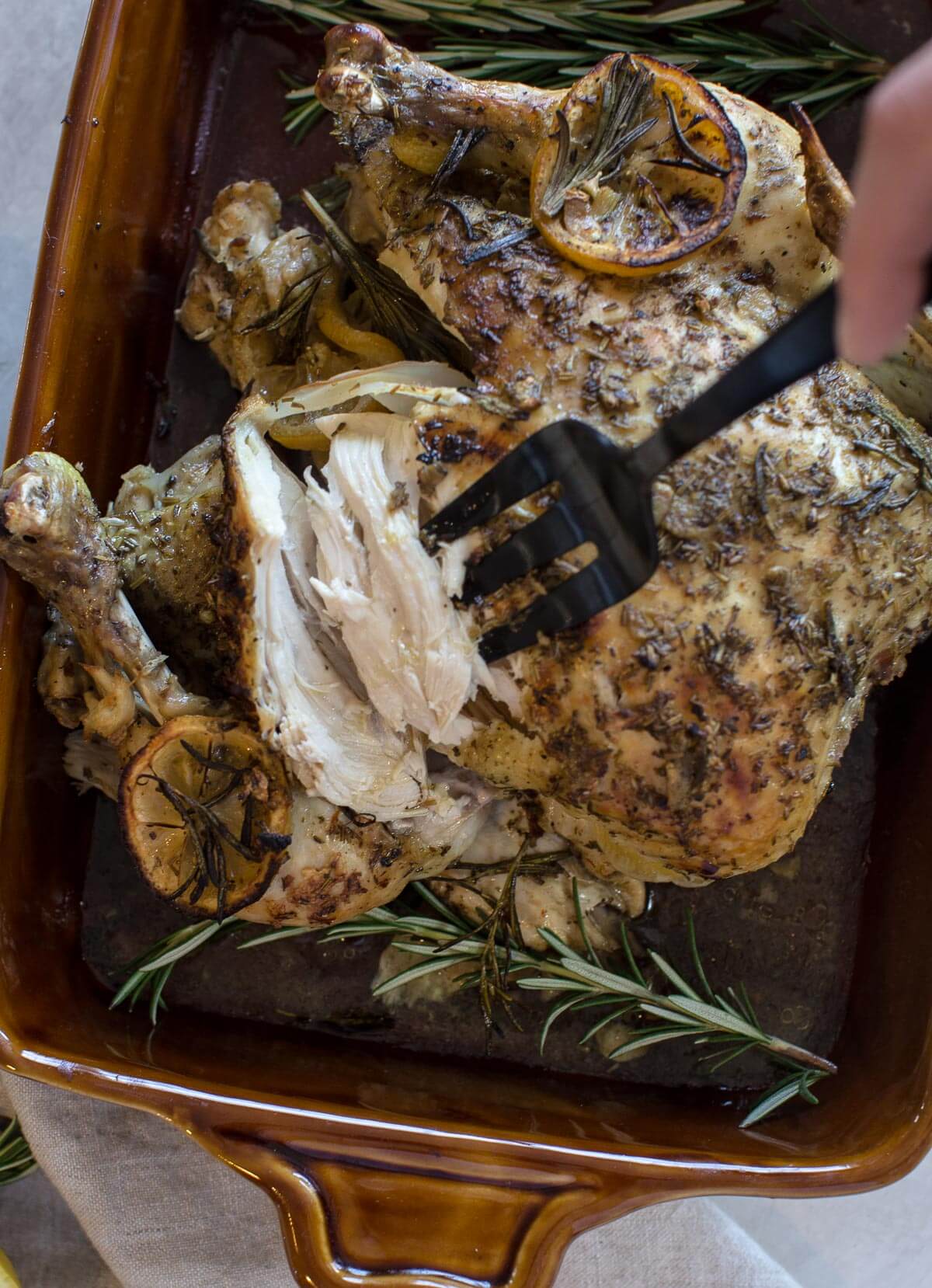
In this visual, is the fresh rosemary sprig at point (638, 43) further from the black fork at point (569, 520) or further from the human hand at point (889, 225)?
the human hand at point (889, 225)

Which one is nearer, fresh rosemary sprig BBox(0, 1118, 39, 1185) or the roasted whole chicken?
the roasted whole chicken

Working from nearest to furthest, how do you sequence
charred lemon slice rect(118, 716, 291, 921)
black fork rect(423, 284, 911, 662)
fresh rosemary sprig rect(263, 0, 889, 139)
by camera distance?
1. black fork rect(423, 284, 911, 662)
2. charred lemon slice rect(118, 716, 291, 921)
3. fresh rosemary sprig rect(263, 0, 889, 139)

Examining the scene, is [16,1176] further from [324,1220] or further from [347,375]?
[347,375]

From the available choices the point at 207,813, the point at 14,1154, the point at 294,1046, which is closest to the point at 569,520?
the point at 207,813

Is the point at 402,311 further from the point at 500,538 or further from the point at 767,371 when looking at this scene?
the point at 767,371

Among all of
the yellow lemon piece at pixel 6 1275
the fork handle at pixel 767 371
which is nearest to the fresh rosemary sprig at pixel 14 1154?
the yellow lemon piece at pixel 6 1275

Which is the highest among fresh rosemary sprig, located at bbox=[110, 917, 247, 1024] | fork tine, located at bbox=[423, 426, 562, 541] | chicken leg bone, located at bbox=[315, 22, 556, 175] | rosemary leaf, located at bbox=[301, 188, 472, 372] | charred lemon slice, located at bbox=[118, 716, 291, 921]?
chicken leg bone, located at bbox=[315, 22, 556, 175]

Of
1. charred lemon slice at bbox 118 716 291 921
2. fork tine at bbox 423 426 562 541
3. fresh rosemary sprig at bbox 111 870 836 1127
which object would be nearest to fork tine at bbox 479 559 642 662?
fork tine at bbox 423 426 562 541

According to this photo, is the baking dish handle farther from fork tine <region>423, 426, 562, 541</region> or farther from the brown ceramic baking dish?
fork tine <region>423, 426, 562, 541</region>
